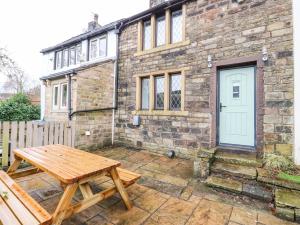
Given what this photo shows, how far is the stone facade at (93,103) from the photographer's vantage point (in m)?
5.77

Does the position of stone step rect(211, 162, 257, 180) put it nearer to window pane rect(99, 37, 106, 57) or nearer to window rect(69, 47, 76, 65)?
window pane rect(99, 37, 106, 57)

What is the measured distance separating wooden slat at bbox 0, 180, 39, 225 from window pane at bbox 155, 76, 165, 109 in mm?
4557

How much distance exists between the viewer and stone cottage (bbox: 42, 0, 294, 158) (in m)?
3.90

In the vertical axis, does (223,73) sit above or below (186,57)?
below

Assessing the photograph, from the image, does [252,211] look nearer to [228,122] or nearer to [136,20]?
[228,122]

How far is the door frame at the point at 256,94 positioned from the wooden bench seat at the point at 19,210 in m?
4.13

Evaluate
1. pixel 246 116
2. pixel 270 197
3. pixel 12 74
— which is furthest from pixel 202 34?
pixel 12 74

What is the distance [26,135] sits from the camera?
164 inches

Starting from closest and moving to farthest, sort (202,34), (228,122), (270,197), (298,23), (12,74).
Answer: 1. (270,197)
2. (298,23)
3. (228,122)
4. (202,34)
5. (12,74)

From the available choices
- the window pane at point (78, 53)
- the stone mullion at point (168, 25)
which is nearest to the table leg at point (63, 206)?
the stone mullion at point (168, 25)

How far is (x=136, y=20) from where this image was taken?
6.40 m

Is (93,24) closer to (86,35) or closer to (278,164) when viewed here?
(86,35)

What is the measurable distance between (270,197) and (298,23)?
3662mm

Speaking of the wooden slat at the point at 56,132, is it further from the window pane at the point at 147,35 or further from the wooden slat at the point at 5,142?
the window pane at the point at 147,35
